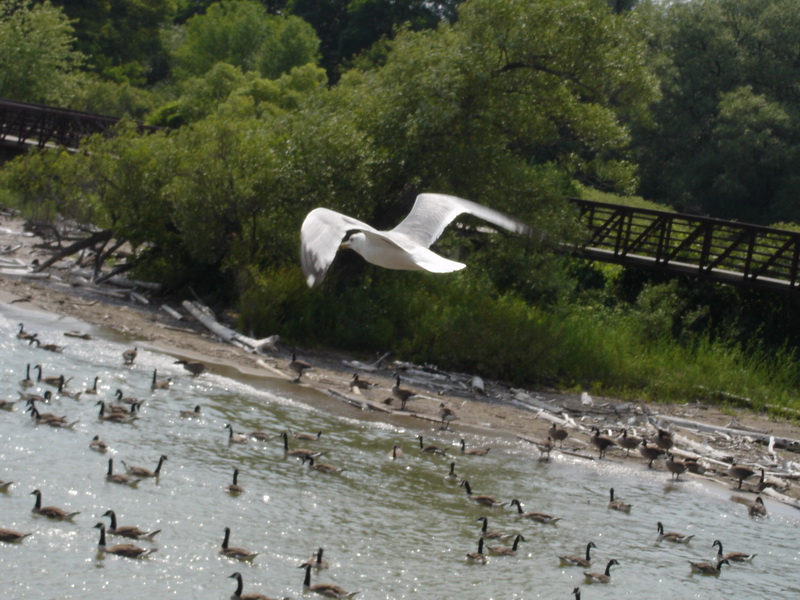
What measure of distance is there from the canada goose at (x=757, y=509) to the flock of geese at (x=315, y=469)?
0.04ft

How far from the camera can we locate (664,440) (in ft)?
48.7

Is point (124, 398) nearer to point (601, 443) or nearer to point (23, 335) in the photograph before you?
point (23, 335)

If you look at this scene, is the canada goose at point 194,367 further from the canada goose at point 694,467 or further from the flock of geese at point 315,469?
the canada goose at point 694,467

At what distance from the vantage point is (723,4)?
4434 centimetres

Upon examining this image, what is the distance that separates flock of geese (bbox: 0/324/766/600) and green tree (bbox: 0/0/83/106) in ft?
106

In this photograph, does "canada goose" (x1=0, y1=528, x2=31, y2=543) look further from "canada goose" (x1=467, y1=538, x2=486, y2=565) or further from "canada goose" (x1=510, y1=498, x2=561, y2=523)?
"canada goose" (x1=510, y1=498, x2=561, y2=523)

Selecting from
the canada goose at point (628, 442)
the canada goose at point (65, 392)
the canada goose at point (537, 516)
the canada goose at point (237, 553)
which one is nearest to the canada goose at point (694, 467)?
the canada goose at point (628, 442)

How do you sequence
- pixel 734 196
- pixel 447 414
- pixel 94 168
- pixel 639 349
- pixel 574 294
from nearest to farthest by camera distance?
1. pixel 447 414
2. pixel 639 349
3. pixel 94 168
4. pixel 574 294
5. pixel 734 196

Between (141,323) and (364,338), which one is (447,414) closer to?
(364,338)

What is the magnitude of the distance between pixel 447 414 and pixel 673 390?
5.63m

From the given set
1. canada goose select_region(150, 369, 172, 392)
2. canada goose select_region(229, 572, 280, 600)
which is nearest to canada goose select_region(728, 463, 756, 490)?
canada goose select_region(229, 572, 280, 600)

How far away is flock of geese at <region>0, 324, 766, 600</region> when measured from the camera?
32.2 ft

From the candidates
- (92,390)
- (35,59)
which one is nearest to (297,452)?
(92,390)

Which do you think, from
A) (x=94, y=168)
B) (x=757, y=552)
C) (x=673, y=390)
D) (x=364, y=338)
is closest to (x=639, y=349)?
(x=673, y=390)
